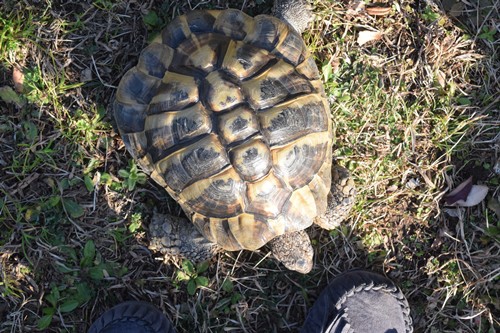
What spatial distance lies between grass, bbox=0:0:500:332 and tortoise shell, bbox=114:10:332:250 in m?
0.47

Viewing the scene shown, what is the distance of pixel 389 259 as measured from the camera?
12.0 ft

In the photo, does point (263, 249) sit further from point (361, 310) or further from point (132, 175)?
point (132, 175)

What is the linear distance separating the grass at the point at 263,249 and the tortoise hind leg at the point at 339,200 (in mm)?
170

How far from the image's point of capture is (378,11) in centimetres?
366

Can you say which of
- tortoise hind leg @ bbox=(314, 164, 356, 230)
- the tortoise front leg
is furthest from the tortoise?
the tortoise front leg

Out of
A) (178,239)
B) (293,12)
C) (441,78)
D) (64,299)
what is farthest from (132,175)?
(441,78)

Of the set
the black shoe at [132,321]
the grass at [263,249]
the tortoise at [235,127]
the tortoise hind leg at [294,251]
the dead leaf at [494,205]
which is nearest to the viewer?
the tortoise at [235,127]

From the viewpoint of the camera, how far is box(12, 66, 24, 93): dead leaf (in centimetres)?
350

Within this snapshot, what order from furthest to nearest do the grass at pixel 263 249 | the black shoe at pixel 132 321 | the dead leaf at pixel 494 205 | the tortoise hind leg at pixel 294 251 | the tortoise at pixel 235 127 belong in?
the dead leaf at pixel 494 205
the grass at pixel 263 249
the black shoe at pixel 132 321
the tortoise hind leg at pixel 294 251
the tortoise at pixel 235 127

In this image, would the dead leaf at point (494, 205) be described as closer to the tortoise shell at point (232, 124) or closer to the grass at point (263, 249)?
the grass at point (263, 249)

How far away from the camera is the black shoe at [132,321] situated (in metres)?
3.39

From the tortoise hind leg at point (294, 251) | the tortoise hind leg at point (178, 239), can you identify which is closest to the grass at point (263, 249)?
the tortoise hind leg at point (178, 239)

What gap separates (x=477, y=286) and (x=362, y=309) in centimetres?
84

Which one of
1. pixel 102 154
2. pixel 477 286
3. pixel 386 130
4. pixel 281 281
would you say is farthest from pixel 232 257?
pixel 477 286
